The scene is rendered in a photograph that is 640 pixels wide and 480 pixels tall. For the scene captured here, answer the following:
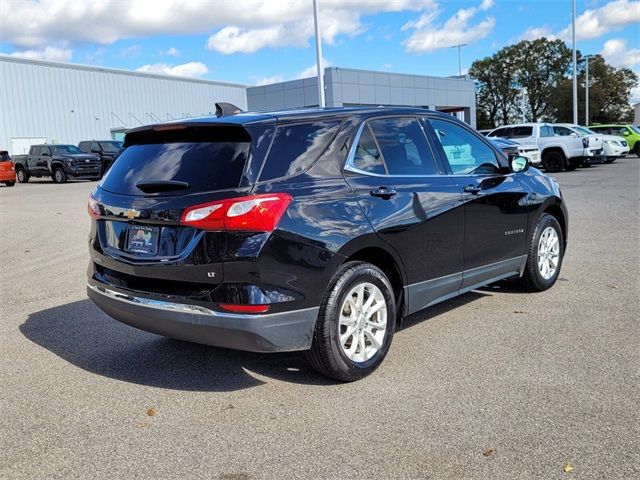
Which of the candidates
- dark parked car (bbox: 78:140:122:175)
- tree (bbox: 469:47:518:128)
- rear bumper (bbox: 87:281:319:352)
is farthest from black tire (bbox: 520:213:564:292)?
tree (bbox: 469:47:518:128)

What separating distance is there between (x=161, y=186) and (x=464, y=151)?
269 cm

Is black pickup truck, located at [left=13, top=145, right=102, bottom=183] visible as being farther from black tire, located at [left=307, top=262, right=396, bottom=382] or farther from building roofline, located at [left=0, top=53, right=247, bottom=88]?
black tire, located at [left=307, top=262, right=396, bottom=382]

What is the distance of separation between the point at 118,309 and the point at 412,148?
2.44m

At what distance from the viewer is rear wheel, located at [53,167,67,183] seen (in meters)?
29.9

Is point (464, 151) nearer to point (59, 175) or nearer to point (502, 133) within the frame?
point (502, 133)

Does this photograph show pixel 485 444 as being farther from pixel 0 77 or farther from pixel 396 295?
pixel 0 77

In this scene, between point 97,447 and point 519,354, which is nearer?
point 97,447

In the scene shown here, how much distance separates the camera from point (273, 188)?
3.75 meters

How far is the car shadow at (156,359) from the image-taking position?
14.1ft

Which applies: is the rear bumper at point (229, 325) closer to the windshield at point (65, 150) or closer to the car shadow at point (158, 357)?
the car shadow at point (158, 357)

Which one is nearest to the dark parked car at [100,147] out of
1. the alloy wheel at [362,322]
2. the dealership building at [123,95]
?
the dealership building at [123,95]

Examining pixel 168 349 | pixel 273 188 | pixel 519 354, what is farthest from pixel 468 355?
pixel 168 349

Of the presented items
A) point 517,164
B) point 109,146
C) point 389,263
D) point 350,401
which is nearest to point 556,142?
point 517,164

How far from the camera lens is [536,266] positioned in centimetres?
607
